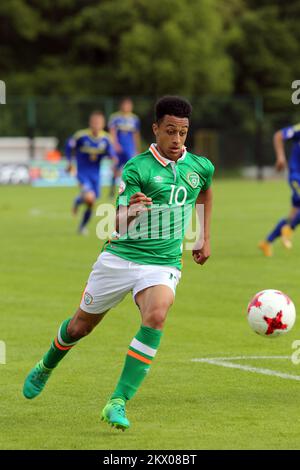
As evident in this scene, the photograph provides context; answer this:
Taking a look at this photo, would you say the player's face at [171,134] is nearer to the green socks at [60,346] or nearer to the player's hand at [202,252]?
the player's hand at [202,252]

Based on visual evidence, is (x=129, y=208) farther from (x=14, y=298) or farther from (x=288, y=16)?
(x=288, y=16)

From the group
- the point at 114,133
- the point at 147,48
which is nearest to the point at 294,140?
the point at 114,133

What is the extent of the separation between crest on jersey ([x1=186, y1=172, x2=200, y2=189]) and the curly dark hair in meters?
0.37

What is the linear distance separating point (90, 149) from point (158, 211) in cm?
1452

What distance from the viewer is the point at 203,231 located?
24.2ft

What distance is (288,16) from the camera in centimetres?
5609

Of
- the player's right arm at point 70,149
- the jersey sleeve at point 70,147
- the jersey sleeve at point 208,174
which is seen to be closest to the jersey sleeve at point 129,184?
the jersey sleeve at point 208,174

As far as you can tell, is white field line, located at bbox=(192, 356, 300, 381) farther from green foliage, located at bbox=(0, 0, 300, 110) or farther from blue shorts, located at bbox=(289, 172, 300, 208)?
green foliage, located at bbox=(0, 0, 300, 110)

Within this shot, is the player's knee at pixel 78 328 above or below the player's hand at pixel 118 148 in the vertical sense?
below

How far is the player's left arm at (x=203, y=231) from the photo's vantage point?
727 centimetres

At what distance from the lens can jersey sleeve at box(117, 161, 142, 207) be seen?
658 centimetres

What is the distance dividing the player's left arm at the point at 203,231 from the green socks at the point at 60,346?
0.93m

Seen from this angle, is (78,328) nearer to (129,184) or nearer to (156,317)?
(156,317)

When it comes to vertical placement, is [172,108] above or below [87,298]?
above
